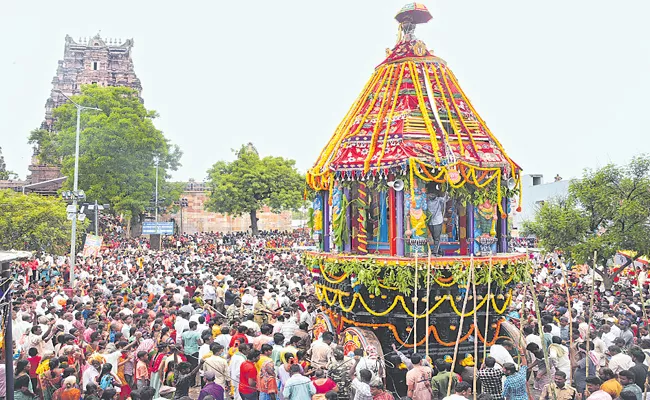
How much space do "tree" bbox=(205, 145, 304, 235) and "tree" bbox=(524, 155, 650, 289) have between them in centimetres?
3000

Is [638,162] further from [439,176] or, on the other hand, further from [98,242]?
[98,242]

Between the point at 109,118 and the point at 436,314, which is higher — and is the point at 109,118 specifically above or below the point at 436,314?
above

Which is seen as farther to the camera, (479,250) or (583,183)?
(583,183)


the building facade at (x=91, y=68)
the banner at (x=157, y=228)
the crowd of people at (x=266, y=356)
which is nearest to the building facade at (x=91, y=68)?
the building facade at (x=91, y=68)

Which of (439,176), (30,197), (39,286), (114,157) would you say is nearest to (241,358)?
(439,176)

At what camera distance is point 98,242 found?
2220 centimetres

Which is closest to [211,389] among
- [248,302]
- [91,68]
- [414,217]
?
[414,217]

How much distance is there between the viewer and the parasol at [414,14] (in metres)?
13.2

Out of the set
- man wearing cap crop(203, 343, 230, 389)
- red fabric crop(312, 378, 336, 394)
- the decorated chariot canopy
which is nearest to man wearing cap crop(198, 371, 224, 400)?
man wearing cap crop(203, 343, 230, 389)

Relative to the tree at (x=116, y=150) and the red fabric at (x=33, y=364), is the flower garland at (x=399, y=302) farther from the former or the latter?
the tree at (x=116, y=150)

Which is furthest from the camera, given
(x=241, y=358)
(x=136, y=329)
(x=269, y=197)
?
(x=269, y=197)

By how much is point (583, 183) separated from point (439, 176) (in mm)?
12015

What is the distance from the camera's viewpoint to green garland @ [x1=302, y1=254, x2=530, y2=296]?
35.7ft

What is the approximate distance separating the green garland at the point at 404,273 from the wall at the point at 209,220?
46.4 meters
